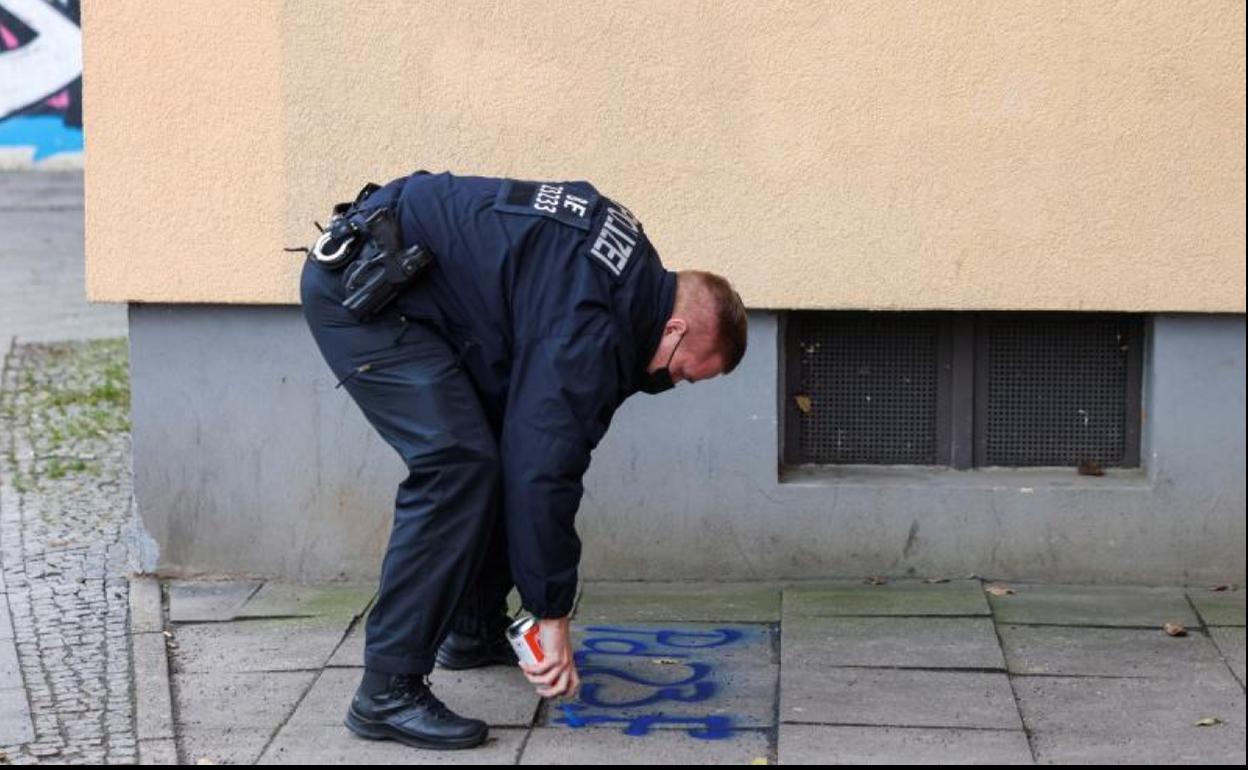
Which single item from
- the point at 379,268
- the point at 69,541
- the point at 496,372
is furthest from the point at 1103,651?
the point at 69,541

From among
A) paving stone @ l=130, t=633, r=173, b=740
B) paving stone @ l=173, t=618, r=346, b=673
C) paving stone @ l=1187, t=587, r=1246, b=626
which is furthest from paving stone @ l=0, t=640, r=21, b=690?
paving stone @ l=1187, t=587, r=1246, b=626

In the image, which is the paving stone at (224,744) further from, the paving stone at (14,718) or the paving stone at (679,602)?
A: the paving stone at (679,602)

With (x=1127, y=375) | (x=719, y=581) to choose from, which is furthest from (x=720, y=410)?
(x=1127, y=375)

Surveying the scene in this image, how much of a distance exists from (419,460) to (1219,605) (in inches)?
104

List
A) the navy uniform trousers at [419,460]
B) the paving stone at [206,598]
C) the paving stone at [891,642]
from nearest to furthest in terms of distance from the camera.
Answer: the navy uniform trousers at [419,460] < the paving stone at [891,642] < the paving stone at [206,598]

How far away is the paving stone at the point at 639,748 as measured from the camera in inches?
172

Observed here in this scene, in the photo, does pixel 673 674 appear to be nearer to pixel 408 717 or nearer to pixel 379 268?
pixel 408 717

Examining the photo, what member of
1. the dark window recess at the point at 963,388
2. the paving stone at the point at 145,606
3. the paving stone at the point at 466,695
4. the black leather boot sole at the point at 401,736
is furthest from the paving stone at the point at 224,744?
the dark window recess at the point at 963,388

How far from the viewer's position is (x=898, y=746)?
4.44 meters

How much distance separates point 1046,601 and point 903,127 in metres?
1.51

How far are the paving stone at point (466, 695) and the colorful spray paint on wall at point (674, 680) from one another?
4.8 inches

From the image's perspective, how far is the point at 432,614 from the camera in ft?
14.7

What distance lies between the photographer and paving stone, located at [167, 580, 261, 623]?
18.4ft

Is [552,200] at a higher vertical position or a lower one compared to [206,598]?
higher
